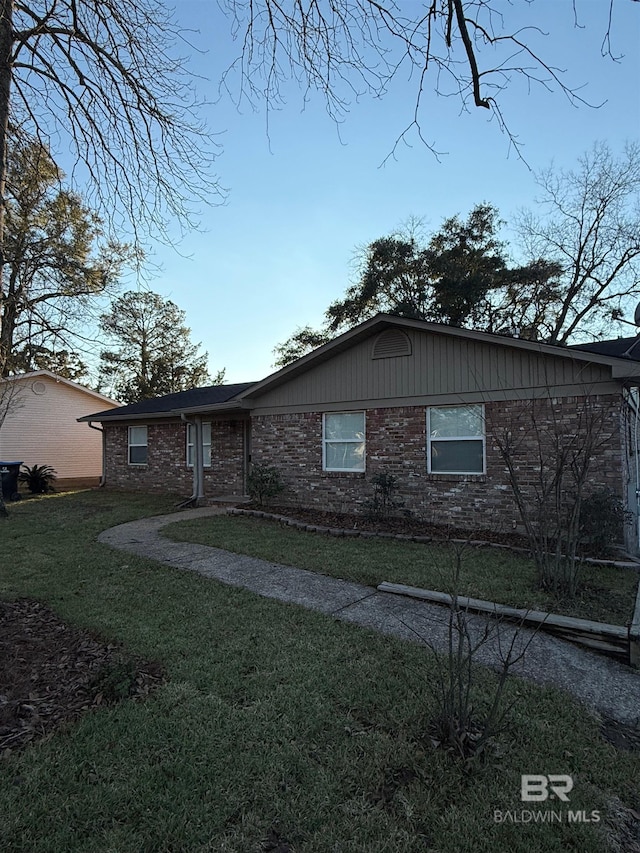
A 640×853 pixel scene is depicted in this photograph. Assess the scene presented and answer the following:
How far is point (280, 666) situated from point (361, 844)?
1.58 metres

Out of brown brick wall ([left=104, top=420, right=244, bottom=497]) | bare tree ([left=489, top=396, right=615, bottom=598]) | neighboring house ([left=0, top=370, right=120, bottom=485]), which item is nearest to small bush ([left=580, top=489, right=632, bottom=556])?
bare tree ([left=489, top=396, right=615, bottom=598])

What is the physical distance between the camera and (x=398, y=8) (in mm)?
3148

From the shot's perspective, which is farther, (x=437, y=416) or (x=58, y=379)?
(x=58, y=379)

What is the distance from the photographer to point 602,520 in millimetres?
6539

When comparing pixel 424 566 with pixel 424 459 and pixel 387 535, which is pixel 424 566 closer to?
pixel 387 535

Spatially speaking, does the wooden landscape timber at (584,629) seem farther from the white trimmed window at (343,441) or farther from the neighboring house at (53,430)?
the neighboring house at (53,430)

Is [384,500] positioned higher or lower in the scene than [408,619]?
higher

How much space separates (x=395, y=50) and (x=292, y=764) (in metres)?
4.60

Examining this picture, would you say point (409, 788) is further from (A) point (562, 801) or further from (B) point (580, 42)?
(B) point (580, 42)

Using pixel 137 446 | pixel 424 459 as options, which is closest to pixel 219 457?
pixel 137 446

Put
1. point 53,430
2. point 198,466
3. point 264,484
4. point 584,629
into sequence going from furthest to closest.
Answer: point 53,430, point 198,466, point 264,484, point 584,629

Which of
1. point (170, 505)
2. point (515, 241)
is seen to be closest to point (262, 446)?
point (170, 505)

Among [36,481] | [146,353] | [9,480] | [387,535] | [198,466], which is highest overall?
[146,353]

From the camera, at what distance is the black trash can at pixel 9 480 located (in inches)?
561
